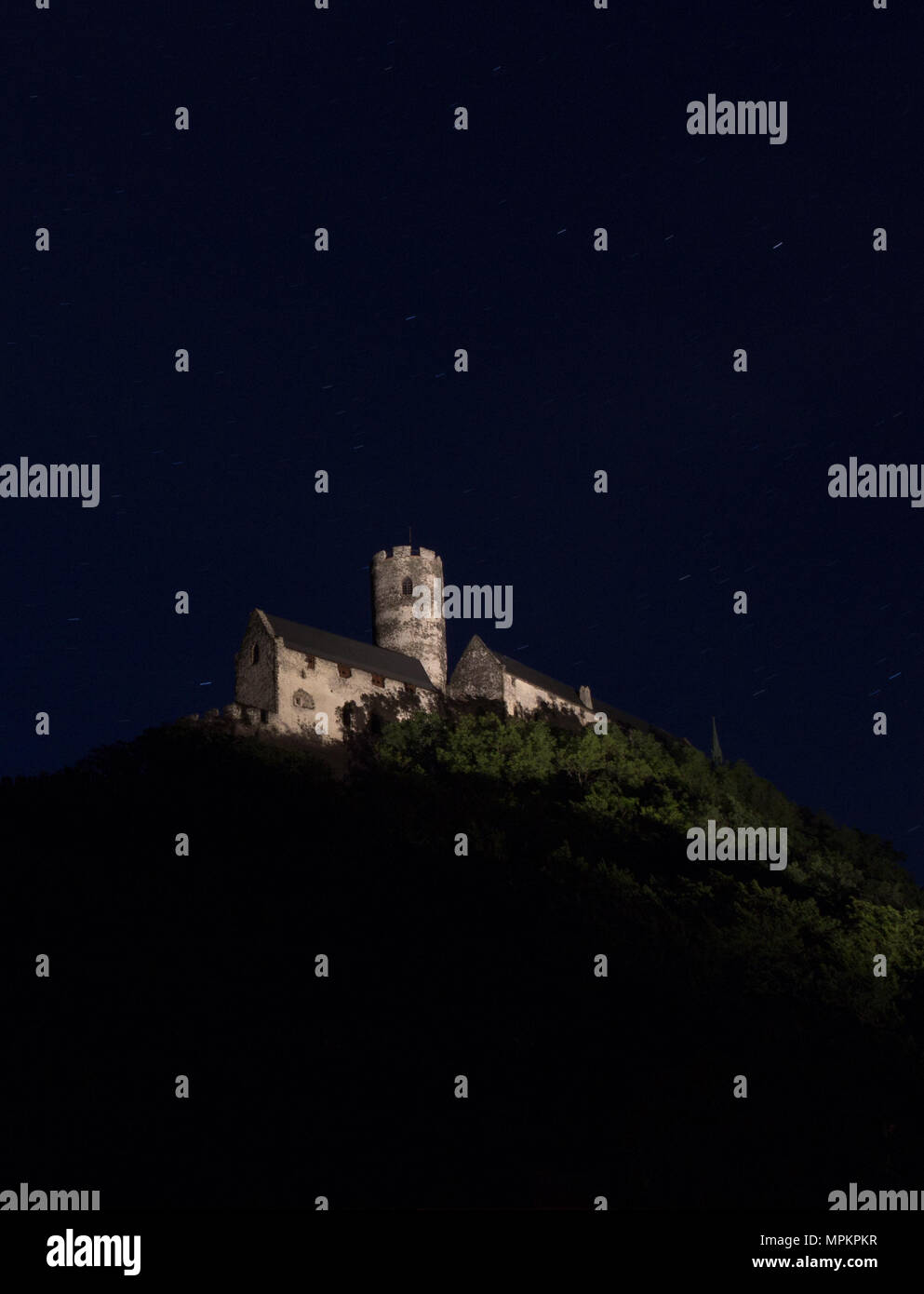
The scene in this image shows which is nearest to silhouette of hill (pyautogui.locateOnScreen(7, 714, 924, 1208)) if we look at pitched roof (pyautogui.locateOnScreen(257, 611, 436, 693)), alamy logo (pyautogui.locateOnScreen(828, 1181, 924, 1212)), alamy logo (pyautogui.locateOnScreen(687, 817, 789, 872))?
alamy logo (pyautogui.locateOnScreen(687, 817, 789, 872))

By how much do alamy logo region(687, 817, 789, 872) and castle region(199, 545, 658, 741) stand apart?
1731 cm

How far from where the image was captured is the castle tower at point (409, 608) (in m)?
72.8

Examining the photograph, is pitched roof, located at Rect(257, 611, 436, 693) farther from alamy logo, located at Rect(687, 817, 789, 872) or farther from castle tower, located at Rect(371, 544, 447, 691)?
alamy logo, located at Rect(687, 817, 789, 872)

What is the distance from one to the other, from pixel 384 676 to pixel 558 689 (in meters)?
16.4

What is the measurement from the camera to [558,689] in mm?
79250

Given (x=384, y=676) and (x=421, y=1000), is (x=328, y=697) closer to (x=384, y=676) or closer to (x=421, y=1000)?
(x=384, y=676)

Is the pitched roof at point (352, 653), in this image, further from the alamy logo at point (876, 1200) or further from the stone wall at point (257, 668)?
the alamy logo at point (876, 1200)

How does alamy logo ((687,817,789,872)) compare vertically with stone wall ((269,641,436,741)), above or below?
below

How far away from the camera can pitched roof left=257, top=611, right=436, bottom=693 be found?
6322cm

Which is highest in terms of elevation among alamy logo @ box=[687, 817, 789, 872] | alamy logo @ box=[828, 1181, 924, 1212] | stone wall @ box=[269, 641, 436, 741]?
stone wall @ box=[269, 641, 436, 741]
